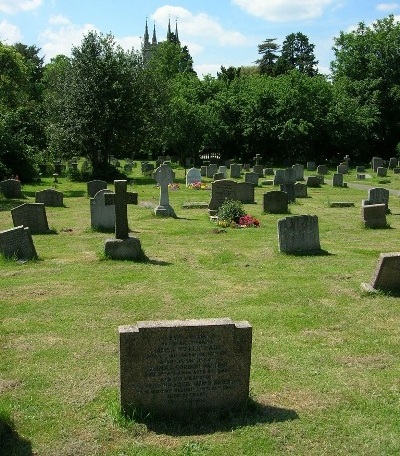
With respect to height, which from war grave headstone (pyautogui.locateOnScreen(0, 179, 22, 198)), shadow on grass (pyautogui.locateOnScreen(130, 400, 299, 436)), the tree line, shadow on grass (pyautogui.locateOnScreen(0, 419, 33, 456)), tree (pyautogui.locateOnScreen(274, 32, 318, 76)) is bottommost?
shadow on grass (pyautogui.locateOnScreen(130, 400, 299, 436))

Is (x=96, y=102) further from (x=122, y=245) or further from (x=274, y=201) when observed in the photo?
(x=122, y=245)

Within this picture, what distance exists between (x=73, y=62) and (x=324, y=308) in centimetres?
2942

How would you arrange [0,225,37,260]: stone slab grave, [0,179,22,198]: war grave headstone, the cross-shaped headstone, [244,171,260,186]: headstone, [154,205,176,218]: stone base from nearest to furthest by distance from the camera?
the cross-shaped headstone < [0,225,37,260]: stone slab grave < [154,205,176,218]: stone base < [0,179,22,198]: war grave headstone < [244,171,260,186]: headstone

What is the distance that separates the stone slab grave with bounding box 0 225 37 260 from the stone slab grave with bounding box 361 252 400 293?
294 inches

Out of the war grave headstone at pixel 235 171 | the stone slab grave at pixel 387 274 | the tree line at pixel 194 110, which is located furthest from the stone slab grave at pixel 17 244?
the war grave headstone at pixel 235 171

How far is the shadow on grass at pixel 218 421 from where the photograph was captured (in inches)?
225

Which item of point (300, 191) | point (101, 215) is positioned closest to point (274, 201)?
point (300, 191)

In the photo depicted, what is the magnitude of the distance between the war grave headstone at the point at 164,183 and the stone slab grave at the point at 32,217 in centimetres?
452

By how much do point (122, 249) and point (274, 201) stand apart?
9.44 meters

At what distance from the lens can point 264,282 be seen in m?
11.4

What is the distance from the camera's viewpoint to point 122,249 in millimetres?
13172

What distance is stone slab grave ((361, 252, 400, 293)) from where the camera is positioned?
10.2 meters

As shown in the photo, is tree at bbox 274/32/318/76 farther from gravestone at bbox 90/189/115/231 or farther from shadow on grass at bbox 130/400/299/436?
shadow on grass at bbox 130/400/299/436

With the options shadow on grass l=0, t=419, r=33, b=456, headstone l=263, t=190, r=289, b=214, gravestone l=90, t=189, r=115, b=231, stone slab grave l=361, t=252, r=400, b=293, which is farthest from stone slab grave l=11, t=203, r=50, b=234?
shadow on grass l=0, t=419, r=33, b=456
